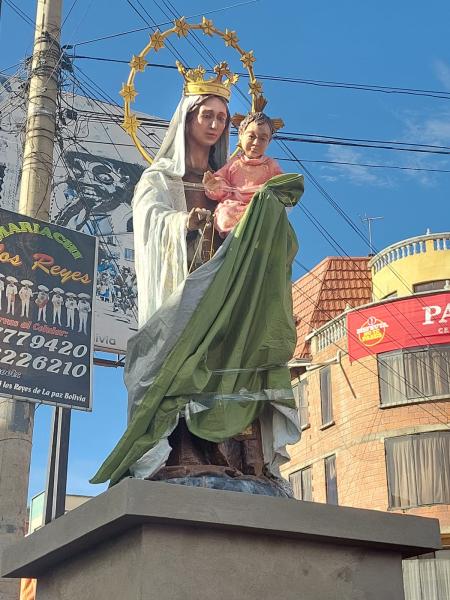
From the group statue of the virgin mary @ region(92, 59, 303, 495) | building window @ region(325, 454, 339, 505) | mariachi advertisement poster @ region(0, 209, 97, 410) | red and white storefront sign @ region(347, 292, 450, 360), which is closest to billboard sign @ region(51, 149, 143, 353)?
mariachi advertisement poster @ region(0, 209, 97, 410)

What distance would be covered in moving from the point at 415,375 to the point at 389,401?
0.93 metres

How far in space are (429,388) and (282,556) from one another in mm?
20740

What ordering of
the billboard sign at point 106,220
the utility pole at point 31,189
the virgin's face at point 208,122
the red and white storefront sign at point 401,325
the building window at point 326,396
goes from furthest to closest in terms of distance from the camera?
the building window at point 326,396 < the red and white storefront sign at point 401,325 < the billboard sign at point 106,220 < the utility pole at point 31,189 < the virgin's face at point 208,122

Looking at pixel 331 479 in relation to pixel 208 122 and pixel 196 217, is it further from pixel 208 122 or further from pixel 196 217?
pixel 196 217

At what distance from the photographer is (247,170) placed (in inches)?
244

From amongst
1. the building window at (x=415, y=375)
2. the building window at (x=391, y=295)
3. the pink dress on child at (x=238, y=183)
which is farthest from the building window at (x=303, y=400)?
the pink dress on child at (x=238, y=183)

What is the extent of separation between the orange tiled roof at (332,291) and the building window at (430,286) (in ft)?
9.23

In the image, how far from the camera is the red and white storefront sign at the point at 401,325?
25062 mm

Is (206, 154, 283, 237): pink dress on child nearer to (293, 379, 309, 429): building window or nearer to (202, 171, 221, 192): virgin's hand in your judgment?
(202, 171, 221, 192): virgin's hand

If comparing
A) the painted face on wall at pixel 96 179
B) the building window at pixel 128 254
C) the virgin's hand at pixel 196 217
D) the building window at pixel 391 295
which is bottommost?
the virgin's hand at pixel 196 217

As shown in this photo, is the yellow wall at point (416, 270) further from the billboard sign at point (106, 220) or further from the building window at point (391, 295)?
the billboard sign at point (106, 220)

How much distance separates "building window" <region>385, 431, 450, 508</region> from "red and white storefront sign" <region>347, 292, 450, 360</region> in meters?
2.47

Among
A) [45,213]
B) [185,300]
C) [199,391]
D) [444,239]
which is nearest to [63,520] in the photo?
[199,391]

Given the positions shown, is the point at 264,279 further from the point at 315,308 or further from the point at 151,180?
the point at 315,308
